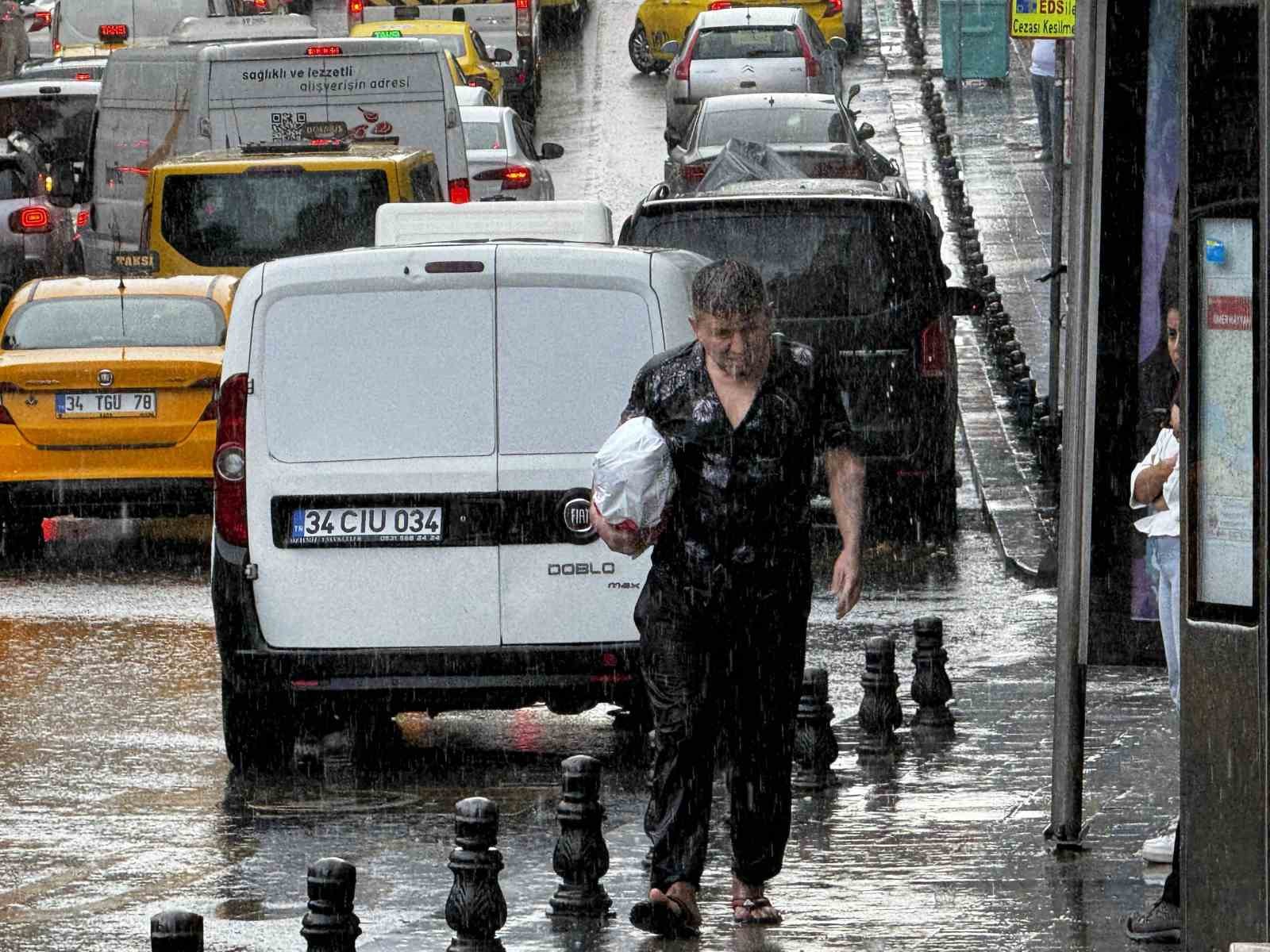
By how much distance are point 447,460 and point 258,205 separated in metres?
10.5

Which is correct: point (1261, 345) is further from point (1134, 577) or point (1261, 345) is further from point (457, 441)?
point (457, 441)

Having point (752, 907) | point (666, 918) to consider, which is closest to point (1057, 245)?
point (752, 907)

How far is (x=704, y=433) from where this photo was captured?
284 inches

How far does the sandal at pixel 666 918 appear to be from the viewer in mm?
7098

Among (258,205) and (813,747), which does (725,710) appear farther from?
(258,205)

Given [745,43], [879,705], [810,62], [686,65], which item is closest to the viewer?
[879,705]

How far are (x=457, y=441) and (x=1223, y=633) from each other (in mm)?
4340

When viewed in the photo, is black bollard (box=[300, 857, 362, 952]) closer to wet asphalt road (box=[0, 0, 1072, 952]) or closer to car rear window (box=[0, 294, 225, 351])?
wet asphalt road (box=[0, 0, 1072, 952])

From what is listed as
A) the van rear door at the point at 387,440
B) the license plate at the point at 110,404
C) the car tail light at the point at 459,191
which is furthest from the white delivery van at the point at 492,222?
the car tail light at the point at 459,191

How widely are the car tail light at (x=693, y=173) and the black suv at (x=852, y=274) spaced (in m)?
12.1

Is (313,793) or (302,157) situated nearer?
(313,793)

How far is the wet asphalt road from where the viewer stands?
7625 mm

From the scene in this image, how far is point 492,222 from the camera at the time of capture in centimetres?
1496

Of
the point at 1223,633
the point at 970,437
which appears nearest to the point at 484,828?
the point at 1223,633
